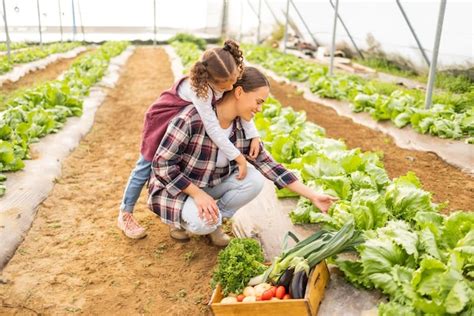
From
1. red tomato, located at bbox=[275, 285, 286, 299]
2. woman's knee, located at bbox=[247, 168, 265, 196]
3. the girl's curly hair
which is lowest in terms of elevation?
red tomato, located at bbox=[275, 285, 286, 299]

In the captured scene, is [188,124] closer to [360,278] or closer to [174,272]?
[174,272]

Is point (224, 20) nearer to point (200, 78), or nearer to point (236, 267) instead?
point (200, 78)

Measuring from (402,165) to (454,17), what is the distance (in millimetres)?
4779

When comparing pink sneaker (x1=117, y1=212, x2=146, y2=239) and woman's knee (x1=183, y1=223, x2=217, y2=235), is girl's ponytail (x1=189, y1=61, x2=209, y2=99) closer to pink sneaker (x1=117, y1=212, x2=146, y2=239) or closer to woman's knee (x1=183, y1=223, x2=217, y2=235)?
woman's knee (x1=183, y1=223, x2=217, y2=235)

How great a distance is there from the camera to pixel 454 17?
30.6 feet

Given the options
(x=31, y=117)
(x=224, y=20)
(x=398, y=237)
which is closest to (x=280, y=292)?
(x=398, y=237)

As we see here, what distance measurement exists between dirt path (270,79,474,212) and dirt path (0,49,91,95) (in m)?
6.94

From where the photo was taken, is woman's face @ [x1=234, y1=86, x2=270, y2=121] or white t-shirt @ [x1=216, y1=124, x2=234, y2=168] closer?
woman's face @ [x1=234, y1=86, x2=270, y2=121]

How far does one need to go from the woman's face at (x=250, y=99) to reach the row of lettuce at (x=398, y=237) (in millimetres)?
891

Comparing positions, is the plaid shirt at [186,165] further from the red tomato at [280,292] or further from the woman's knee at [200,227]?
the red tomato at [280,292]

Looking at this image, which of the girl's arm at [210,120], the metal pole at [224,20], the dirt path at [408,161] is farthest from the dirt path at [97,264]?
the metal pole at [224,20]

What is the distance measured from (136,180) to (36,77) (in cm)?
1147

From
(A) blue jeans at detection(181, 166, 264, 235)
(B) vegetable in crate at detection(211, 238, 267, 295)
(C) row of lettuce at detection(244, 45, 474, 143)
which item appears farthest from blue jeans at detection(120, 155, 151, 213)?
(C) row of lettuce at detection(244, 45, 474, 143)

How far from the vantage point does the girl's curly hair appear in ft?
9.70
